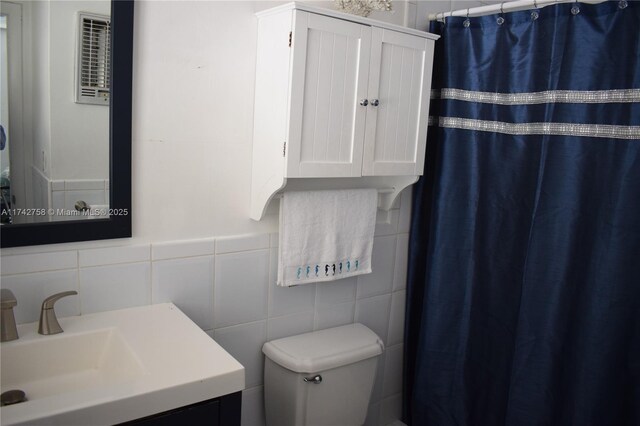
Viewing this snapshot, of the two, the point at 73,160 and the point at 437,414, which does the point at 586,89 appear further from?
the point at 73,160

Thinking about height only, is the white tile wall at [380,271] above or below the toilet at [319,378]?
above

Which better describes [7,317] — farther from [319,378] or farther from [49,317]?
[319,378]

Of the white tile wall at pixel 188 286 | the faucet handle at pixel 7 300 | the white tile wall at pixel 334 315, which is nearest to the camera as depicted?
the faucet handle at pixel 7 300

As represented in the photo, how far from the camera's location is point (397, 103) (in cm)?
187

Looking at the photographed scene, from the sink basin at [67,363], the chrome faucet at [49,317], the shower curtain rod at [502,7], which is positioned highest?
the shower curtain rod at [502,7]

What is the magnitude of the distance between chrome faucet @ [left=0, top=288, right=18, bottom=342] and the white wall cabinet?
73cm

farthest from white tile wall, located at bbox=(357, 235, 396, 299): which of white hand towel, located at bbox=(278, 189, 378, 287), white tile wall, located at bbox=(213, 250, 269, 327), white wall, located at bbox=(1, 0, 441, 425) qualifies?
white tile wall, located at bbox=(213, 250, 269, 327)

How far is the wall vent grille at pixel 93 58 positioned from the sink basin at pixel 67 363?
62 cm

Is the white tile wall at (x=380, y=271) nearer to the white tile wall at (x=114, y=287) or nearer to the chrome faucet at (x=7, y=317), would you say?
the white tile wall at (x=114, y=287)

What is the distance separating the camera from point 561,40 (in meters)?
1.79

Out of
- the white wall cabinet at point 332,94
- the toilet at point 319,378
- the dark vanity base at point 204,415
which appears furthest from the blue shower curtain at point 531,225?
the dark vanity base at point 204,415

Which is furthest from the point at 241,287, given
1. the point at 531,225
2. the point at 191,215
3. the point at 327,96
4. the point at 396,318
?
the point at 531,225

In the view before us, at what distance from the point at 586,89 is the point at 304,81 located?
2.86 ft

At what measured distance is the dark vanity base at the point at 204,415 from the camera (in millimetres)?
1238
